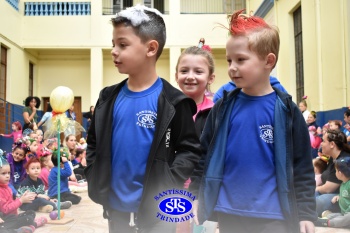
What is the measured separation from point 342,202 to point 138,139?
3.46 meters

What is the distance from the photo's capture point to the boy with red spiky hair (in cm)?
152

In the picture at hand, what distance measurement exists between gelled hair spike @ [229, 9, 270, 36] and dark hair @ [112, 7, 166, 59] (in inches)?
12.0

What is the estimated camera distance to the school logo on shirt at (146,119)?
1.60 meters

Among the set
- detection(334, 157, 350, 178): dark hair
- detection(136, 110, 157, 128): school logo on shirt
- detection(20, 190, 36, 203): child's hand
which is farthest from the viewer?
detection(20, 190, 36, 203): child's hand

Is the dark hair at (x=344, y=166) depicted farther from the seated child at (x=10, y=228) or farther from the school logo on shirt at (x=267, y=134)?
the seated child at (x=10, y=228)

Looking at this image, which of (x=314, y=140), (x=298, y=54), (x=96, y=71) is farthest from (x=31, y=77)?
(x=314, y=140)

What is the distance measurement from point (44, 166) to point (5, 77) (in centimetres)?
803

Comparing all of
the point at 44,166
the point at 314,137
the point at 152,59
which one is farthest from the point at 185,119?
the point at 314,137

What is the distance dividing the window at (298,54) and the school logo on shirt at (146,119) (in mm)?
9161

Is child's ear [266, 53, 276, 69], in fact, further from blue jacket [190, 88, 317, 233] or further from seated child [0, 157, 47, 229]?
seated child [0, 157, 47, 229]

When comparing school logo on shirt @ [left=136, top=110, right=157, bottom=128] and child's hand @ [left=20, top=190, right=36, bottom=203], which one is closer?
school logo on shirt @ [left=136, top=110, right=157, bottom=128]

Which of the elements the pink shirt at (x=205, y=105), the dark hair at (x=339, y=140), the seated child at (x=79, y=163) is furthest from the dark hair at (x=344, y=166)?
the seated child at (x=79, y=163)

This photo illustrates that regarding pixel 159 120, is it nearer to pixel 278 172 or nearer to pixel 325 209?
pixel 278 172

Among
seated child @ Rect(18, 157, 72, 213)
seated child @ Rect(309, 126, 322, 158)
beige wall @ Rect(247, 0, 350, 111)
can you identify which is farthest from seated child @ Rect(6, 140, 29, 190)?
beige wall @ Rect(247, 0, 350, 111)
